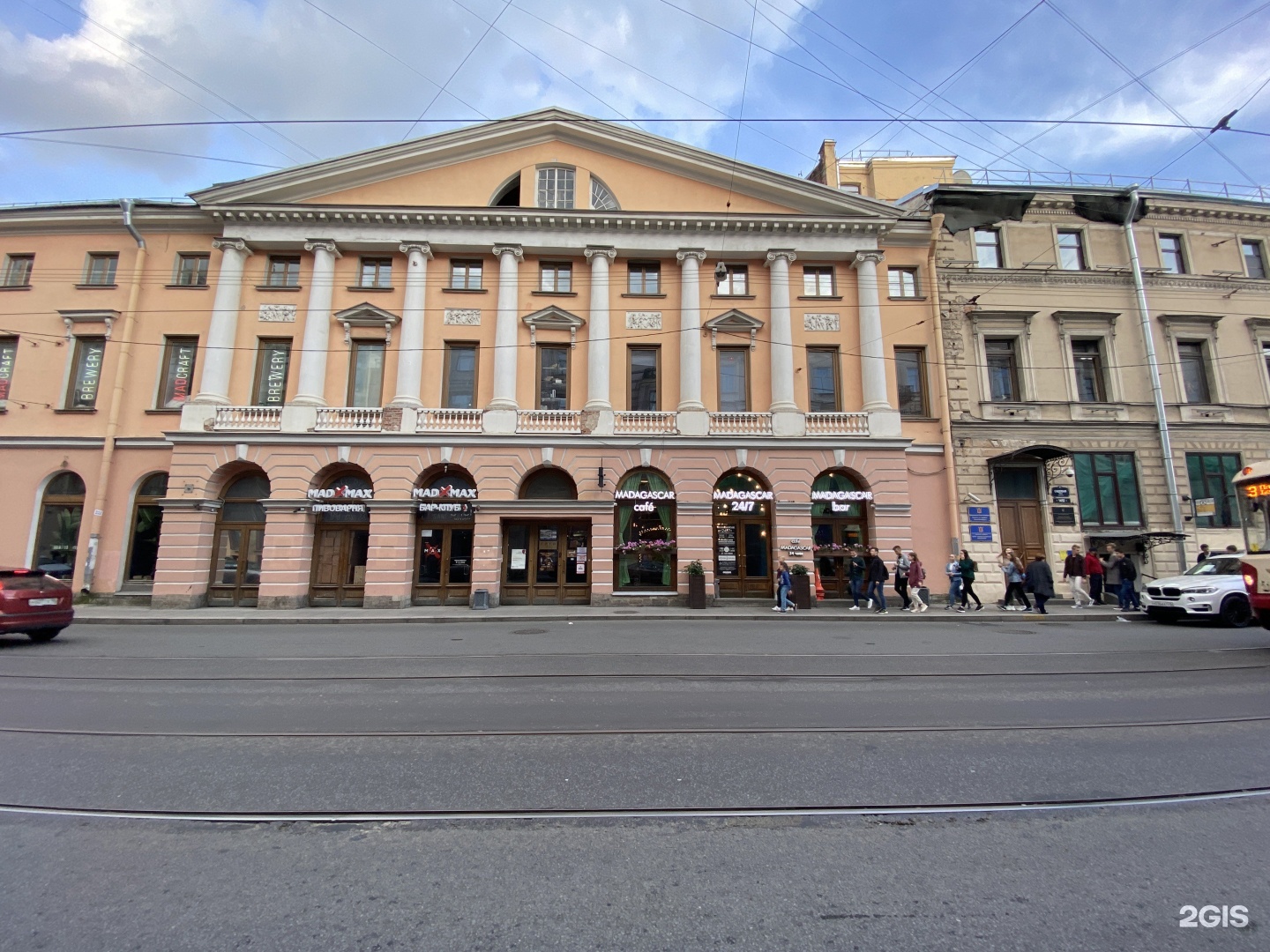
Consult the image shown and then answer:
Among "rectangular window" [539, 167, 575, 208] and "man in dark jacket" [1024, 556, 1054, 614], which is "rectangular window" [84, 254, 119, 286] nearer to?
"rectangular window" [539, 167, 575, 208]

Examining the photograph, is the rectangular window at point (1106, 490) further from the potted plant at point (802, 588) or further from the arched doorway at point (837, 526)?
the potted plant at point (802, 588)

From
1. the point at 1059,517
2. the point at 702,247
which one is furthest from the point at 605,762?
the point at 1059,517

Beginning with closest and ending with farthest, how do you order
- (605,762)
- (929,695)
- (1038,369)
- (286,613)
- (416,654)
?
(605,762) → (929,695) → (416,654) → (286,613) → (1038,369)

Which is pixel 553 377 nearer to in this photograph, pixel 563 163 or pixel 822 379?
pixel 563 163

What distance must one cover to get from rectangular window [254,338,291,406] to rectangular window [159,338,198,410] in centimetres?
232

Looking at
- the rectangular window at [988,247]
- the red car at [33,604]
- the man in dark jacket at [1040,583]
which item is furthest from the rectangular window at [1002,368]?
the red car at [33,604]

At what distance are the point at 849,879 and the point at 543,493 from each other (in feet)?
57.1

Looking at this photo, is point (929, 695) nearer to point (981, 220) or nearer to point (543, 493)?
point (543, 493)

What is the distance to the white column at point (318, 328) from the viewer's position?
776 inches

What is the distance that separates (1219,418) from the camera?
2183 cm

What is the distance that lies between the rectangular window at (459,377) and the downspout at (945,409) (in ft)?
53.6

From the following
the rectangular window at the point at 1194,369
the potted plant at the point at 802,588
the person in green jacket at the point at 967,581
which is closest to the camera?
the person in green jacket at the point at 967,581

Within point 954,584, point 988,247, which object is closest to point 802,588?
point 954,584

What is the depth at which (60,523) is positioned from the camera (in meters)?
19.9
